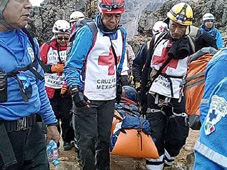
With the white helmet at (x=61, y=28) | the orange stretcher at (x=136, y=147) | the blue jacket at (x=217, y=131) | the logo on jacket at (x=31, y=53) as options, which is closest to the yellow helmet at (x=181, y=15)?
the orange stretcher at (x=136, y=147)

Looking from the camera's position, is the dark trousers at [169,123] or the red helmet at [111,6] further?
the dark trousers at [169,123]

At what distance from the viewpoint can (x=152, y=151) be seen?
15.9ft

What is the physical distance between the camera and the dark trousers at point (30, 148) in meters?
2.76

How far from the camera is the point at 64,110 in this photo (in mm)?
6023

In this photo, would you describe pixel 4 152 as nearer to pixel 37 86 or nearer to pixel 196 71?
pixel 37 86

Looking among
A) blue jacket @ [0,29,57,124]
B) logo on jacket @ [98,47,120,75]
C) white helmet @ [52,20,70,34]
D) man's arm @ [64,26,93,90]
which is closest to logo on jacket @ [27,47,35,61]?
blue jacket @ [0,29,57,124]

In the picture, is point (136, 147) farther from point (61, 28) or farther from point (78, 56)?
point (61, 28)

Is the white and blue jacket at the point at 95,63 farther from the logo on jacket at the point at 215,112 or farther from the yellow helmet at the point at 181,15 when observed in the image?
the logo on jacket at the point at 215,112

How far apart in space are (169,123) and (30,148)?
2567 mm

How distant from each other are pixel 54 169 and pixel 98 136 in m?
1.22

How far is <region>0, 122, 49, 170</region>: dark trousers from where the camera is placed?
2758 mm

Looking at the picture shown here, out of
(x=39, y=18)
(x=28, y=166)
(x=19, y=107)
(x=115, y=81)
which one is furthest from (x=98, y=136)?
(x=39, y=18)

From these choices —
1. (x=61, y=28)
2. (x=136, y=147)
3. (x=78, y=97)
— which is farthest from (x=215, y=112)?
(x=61, y=28)

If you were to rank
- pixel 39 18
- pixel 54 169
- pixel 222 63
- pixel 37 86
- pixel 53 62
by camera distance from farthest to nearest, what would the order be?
pixel 39 18, pixel 53 62, pixel 54 169, pixel 37 86, pixel 222 63
